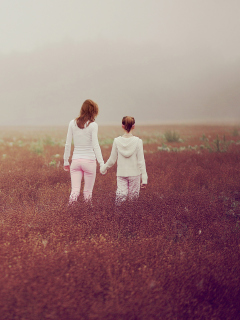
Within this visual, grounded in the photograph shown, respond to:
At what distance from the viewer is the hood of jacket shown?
5.12 m

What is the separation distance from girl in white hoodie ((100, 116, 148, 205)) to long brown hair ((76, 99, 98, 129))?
0.44m

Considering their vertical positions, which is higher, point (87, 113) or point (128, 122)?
point (87, 113)

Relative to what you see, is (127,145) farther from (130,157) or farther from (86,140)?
(86,140)

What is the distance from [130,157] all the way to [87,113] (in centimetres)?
88

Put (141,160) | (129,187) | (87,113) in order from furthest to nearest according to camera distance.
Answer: (129,187) < (141,160) < (87,113)

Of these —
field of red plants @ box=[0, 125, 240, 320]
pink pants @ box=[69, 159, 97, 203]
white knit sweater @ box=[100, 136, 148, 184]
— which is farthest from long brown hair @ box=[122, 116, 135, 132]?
field of red plants @ box=[0, 125, 240, 320]

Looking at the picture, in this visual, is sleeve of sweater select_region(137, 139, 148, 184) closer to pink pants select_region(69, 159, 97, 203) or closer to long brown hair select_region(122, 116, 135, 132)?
long brown hair select_region(122, 116, 135, 132)

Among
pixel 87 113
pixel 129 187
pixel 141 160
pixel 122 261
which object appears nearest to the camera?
pixel 122 261

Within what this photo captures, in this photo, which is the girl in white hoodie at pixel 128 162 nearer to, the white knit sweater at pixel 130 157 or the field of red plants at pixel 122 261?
the white knit sweater at pixel 130 157

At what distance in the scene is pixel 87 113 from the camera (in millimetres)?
5027

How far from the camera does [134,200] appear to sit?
5090 millimetres

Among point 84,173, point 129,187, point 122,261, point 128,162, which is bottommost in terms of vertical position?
point 122,261

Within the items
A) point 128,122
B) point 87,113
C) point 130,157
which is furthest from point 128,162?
point 87,113

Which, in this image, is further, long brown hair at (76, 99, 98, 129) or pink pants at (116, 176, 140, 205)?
pink pants at (116, 176, 140, 205)
